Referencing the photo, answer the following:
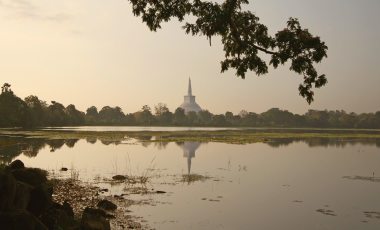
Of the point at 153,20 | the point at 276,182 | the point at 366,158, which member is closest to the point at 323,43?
the point at 153,20

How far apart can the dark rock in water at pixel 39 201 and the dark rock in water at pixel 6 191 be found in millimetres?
1886

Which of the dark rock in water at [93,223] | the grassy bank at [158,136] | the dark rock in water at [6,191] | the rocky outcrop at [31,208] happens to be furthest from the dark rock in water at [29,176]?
the grassy bank at [158,136]

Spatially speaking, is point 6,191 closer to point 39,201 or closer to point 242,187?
point 39,201

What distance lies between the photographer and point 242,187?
33375 mm

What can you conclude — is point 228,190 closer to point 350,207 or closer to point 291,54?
point 350,207

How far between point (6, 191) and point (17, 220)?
138 cm

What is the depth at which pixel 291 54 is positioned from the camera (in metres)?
19.3

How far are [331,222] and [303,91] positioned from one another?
776 cm

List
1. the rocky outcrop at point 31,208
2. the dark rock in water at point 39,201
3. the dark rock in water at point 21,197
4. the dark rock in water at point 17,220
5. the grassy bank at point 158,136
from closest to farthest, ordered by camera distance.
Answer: the dark rock in water at point 17,220
the rocky outcrop at point 31,208
the dark rock in water at point 21,197
the dark rock in water at point 39,201
the grassy bank at point 158,136

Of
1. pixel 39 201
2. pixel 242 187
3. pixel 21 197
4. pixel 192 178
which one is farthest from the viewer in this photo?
pixel 192 178

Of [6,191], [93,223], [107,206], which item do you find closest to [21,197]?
[6,191]

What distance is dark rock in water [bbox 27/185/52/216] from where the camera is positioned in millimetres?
16031

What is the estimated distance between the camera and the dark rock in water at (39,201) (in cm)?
1603

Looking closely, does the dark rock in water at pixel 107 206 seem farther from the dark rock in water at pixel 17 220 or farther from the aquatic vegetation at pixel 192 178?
the aquatic vegetation at pixel 192 178
